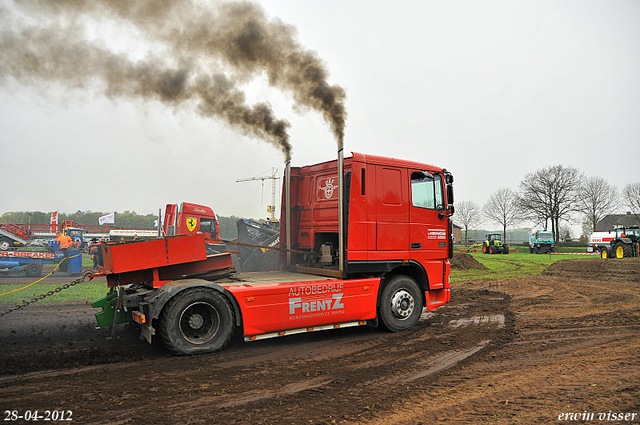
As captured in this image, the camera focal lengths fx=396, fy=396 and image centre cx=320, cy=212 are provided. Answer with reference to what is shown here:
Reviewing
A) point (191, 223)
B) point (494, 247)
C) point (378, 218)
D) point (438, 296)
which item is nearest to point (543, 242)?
point (494, 247)

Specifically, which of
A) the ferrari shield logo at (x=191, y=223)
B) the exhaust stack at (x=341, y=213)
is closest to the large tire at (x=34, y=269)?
the ferrari shield logo at (x=191, y=223)

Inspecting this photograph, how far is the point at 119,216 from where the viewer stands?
197ft

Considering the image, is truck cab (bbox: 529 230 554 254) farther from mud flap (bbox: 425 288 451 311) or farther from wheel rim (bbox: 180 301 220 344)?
wheel rim (bbox: 180 301 220 344)

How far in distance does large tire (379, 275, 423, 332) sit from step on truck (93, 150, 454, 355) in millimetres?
20

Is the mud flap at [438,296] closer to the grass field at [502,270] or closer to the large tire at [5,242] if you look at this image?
the grass field at [502,270]

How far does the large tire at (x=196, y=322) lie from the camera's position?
5.66 m

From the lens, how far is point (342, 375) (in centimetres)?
512

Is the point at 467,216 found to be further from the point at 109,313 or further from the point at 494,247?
the point at 109,313

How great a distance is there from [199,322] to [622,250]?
29.1 meters

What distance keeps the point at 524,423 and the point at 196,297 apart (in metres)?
4.33

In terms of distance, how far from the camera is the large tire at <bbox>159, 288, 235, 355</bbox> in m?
5.66

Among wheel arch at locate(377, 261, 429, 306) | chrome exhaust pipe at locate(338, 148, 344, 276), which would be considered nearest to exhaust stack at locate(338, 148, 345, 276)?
chrome exhaust pipe at locate(338, 148, 344, 276)

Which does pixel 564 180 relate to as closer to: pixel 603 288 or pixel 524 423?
pixel 603 288

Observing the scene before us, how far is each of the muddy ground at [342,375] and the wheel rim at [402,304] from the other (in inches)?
16.5
